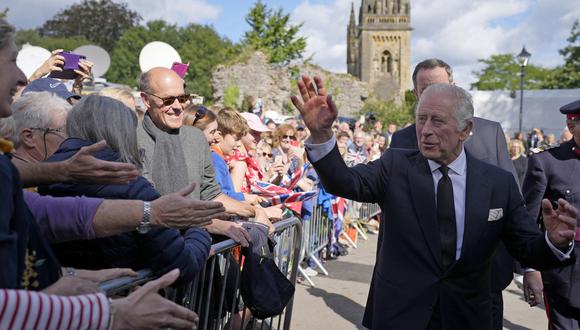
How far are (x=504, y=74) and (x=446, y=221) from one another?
332ft

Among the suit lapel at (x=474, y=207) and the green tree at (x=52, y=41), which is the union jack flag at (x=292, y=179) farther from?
the green tree at (x=52, y=41)

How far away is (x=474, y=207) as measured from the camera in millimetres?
3260

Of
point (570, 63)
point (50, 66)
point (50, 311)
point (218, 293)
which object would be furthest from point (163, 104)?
point (570, 63)

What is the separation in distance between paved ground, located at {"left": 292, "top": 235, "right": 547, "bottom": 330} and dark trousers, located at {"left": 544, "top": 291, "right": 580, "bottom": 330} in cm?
227

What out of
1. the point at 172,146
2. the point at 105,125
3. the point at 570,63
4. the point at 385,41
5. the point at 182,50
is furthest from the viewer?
the point at 385,41

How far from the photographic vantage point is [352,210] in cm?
1209

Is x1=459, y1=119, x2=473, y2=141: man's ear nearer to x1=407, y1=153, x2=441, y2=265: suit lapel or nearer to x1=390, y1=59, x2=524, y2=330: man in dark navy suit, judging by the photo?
x1=407, y1=153, x2=441, y2=265: suit lapel

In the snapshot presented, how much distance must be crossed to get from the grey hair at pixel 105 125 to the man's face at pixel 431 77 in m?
2.31

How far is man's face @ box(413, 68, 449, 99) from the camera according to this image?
4.47m

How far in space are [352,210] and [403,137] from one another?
785 cm

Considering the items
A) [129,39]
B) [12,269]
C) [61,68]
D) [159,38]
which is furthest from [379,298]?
[159,38]

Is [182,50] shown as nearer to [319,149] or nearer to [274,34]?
[274,34]

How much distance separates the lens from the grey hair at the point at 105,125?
2902 millimetres

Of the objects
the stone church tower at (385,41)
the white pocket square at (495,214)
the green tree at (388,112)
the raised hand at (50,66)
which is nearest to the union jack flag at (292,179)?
the raised hand at (50,66)
